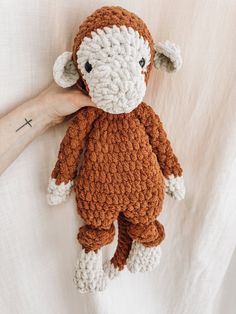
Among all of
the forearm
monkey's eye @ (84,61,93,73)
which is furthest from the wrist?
monkey's eye @ (84,61,93,73)

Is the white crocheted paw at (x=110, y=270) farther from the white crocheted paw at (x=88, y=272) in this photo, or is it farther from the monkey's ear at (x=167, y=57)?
the monkey's ear at (x=167, y=57)

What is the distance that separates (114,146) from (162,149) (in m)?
0.09

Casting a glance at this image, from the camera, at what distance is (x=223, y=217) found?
787 millimetres

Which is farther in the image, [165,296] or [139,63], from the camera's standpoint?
[165,296]

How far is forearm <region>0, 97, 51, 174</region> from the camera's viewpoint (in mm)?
575

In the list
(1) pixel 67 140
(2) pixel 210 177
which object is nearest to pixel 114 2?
(1) pixel 67 140

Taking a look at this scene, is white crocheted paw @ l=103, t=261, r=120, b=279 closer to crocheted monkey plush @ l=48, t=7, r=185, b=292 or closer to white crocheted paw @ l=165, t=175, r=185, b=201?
crocheted monkey plush @ l=48, t=7, r=185, b=292

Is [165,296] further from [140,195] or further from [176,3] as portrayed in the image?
[176,3]

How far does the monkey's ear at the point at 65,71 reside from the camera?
519mm

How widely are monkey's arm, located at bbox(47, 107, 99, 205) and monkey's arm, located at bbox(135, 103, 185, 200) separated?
78 millimetres

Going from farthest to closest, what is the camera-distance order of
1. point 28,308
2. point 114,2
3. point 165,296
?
point 165,296 → point 28,308 → point 114,2

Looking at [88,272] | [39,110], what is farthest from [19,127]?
[88,272]

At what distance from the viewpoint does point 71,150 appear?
563mm

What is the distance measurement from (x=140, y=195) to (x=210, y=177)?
0.25 meters
